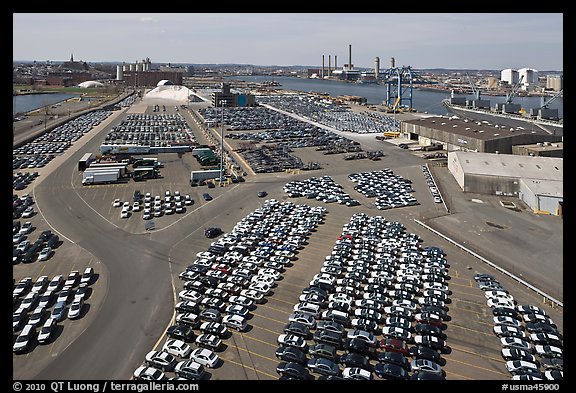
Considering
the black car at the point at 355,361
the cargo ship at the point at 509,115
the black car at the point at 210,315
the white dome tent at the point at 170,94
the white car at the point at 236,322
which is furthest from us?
the white dome tent at the point at 170,94

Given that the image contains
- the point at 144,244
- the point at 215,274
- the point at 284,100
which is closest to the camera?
the point at 215,274

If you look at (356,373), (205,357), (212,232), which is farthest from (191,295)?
(356,373)

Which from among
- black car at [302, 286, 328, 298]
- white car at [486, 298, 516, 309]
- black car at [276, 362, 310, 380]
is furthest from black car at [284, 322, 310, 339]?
white car at [486, 298, 516, 309]

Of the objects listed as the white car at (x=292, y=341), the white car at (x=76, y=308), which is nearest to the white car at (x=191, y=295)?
the white car at (x=76, y=308)

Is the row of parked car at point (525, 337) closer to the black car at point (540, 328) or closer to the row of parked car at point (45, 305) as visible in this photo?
the black car at point (540, 328)
